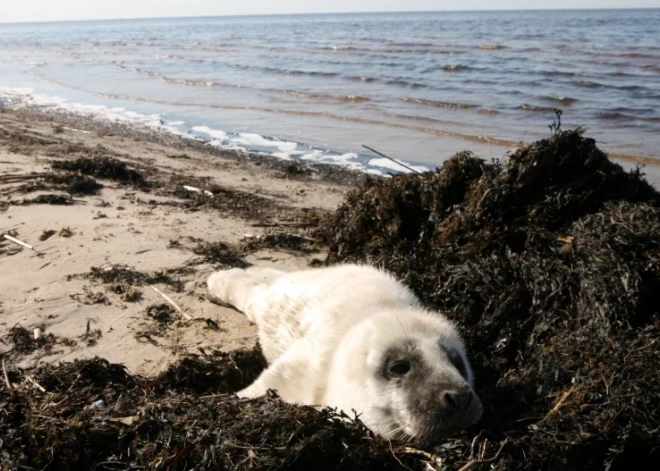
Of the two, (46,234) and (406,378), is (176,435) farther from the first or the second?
(46,234)

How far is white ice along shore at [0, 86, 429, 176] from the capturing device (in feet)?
34.3

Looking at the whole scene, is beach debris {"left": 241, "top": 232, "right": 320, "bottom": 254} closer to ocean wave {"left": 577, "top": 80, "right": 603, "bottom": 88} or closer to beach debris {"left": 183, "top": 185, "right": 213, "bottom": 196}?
beach debris {"left": 183, "top": 185, "right": 213, "bottom": 196}

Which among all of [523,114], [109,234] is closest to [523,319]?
[109,234]

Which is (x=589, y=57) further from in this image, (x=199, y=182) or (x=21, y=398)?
(x=21, y=398)

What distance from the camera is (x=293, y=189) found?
28.4ft

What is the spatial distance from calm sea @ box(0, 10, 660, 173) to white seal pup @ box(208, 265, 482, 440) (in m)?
5.94

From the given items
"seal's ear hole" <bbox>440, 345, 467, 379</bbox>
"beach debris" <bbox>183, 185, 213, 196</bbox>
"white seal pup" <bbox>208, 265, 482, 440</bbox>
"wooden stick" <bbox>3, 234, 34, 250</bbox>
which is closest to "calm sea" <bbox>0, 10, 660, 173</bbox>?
"beach debris" <bbox>183, 185, 213, 196</bbox>

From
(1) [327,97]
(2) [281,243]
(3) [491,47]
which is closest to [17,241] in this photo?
(2) [281,243]

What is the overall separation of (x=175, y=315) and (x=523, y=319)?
2.34 m

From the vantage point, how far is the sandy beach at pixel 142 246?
4.51 meters

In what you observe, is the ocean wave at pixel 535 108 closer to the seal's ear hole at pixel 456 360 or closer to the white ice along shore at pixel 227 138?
the white ice along shore at pixel 227 138

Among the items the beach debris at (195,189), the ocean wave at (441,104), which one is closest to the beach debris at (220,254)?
the beach debris at (195,189)

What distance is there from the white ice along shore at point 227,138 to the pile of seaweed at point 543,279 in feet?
11.7

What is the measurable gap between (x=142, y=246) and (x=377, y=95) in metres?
Result: 11.7
